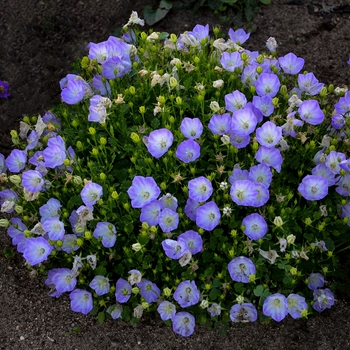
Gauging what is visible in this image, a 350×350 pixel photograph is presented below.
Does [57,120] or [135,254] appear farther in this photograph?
[57,120]

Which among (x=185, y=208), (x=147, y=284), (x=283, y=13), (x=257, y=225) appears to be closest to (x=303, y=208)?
(x=257, y=225)

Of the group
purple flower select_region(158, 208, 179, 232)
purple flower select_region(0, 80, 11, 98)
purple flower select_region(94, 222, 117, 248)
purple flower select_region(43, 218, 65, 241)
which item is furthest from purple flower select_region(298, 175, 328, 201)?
purple flower select_region(0, 80, 11, 98)

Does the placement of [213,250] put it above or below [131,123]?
below

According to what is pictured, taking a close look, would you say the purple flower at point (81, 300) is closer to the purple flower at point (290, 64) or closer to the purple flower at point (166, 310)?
the purple flower at point (166, 310)

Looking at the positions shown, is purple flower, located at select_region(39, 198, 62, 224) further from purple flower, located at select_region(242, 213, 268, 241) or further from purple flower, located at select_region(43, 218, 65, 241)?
purple flower, located at select_region(242, 213, 268, 241)

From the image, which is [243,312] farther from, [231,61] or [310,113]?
[231,61]

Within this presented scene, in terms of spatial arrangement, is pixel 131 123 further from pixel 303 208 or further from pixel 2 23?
pixel 2 23

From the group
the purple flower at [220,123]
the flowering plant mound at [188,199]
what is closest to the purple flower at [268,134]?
the flowering plant mound at [188,199]
